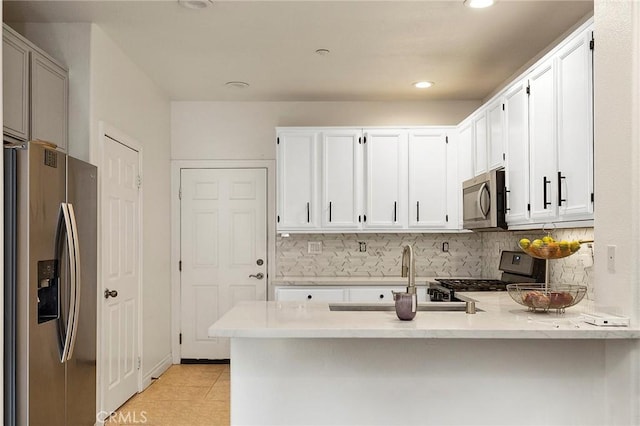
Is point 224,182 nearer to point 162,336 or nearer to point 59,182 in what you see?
point 162,336

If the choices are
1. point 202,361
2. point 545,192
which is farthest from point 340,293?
point 545,192

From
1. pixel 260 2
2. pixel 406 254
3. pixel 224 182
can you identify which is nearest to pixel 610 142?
pixel 406 254

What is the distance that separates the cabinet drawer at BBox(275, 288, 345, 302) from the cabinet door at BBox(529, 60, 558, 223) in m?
2.10

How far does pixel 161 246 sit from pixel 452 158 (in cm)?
285

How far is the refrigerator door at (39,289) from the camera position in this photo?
254 cm

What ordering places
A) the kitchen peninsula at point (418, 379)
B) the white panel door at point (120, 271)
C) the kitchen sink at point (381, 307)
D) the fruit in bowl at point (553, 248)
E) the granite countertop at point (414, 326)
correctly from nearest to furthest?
1. the granite countertop at point (414, 326)
2. the kitchen peninsula at point (418, 379)
3. the fruit in bowl at point (553, 248)
4. the kitchen sink at point (381, 307)
5. the white panel door at point (120, 271)

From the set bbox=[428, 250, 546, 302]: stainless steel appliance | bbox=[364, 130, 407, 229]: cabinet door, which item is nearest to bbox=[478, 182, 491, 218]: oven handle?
bbox=[428, 250, 546, 302]: stainless steel appliance

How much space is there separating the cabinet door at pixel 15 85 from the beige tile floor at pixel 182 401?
6.75 ft

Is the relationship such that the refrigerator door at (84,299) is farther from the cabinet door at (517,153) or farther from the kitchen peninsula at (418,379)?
the cabinet door at (517,153)

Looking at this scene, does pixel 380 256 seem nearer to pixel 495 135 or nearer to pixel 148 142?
pixel 495 135

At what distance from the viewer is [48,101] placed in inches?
129

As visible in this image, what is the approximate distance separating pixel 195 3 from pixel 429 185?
108 inches

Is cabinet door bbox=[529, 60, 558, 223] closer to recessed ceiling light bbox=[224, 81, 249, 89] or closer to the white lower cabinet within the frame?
the white lower cabinet

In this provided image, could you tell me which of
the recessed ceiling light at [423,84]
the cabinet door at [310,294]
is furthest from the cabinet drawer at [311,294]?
the recessed ceiling light at [423,84]
